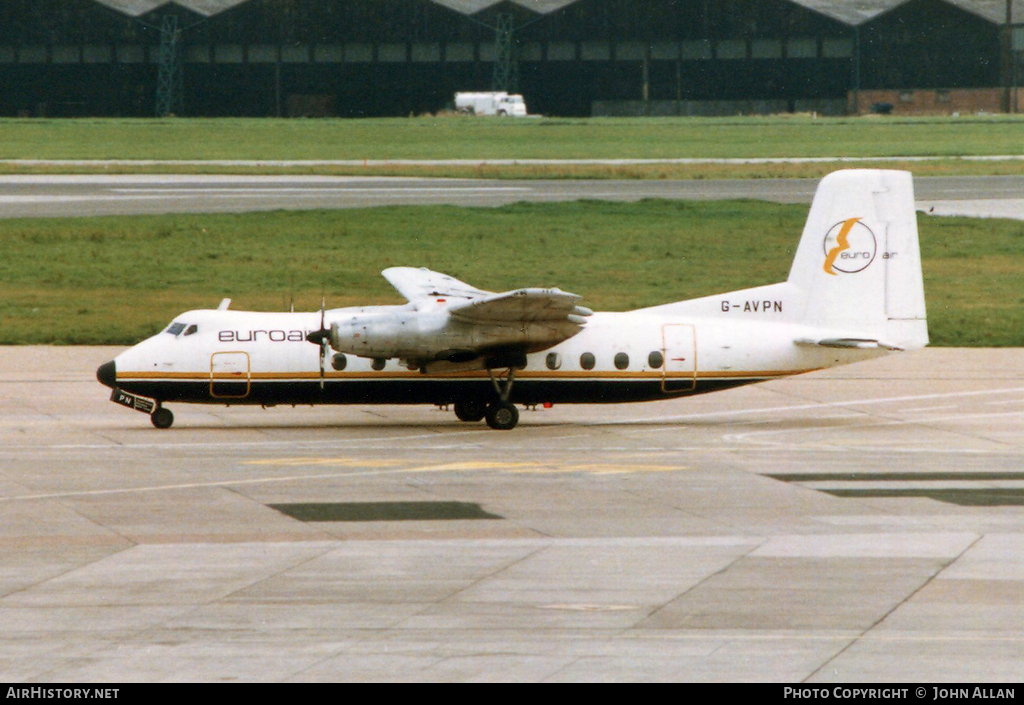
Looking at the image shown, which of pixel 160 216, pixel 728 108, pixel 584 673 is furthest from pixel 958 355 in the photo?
pixel 728 108

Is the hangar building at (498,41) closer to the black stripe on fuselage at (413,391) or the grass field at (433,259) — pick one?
the grass field at (433,259)

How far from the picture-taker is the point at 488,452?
30406mm

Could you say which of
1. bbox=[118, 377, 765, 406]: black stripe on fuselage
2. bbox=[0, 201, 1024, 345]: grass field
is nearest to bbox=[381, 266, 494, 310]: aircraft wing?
bbox=[118, 377, 765, 406]: black stripe on fuselage

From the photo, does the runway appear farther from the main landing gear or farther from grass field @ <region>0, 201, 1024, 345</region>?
the main landing gear

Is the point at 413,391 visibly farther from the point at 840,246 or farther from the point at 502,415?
the point at 840,246

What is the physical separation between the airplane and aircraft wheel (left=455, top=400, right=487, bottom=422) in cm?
4

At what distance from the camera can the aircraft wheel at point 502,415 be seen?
110ft

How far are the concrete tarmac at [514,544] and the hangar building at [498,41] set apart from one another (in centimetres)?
10123

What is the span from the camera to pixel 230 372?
107 feet

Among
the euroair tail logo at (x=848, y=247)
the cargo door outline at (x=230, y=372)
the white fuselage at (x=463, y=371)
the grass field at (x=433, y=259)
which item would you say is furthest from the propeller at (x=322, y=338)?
the grass field at (x=433, y=259)

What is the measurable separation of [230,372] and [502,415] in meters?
5.83

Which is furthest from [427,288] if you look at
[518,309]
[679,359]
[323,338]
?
[679,359]

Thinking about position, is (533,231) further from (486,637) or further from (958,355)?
(486,637)

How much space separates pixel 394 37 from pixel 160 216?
71459 mm
